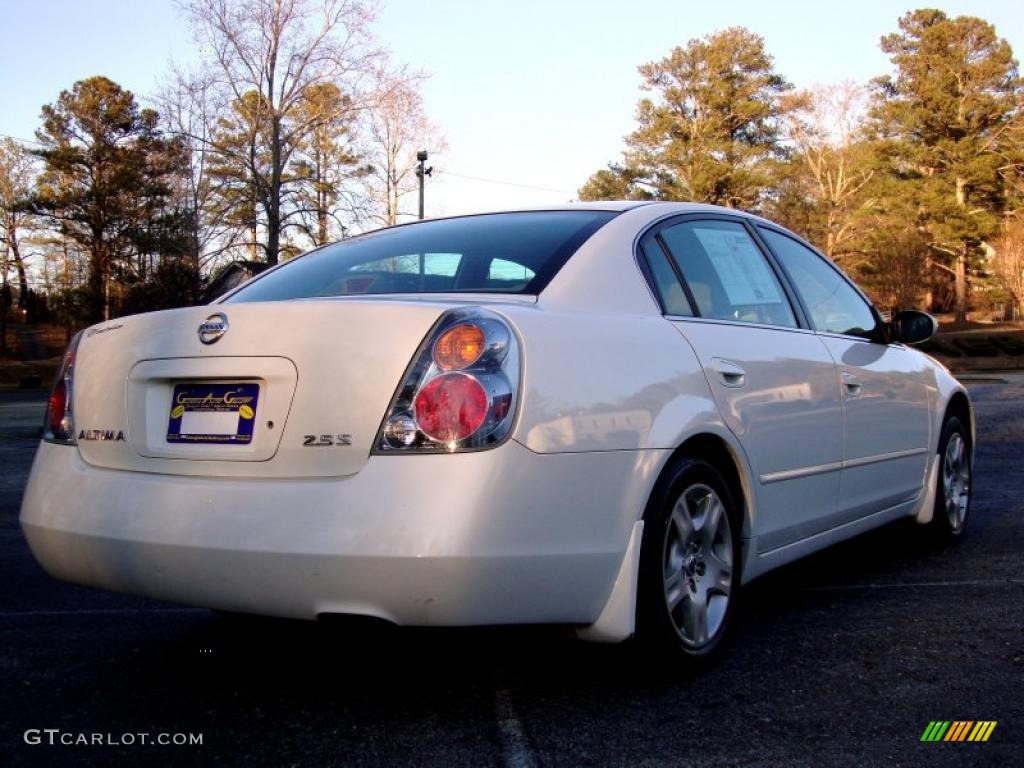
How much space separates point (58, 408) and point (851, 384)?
287cm

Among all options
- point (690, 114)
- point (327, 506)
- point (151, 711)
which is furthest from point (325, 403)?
point (690, 114)

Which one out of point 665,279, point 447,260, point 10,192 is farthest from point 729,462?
point 10,192

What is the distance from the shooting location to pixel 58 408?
3.25 m

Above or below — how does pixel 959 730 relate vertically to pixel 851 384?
below

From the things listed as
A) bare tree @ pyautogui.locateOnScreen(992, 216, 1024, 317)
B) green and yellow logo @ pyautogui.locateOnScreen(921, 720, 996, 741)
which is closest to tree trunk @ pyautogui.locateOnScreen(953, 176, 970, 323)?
bare tree @ pyautogui.locateOnScreen(992, 216, 1024, 317)

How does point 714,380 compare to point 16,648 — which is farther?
point 16,648

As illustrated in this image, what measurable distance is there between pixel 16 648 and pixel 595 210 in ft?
8.08

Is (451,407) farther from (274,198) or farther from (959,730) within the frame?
(274,198)

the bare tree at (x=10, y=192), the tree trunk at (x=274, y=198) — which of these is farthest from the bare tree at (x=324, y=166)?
the bare tree at (x=10, y=192)

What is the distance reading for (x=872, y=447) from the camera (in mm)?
4297

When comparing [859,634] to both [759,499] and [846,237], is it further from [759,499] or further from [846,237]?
[846,237]

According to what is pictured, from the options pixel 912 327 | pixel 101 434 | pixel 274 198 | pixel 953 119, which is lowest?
pixel 101 434

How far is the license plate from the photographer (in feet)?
9.12

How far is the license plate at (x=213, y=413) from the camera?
9.12ft
